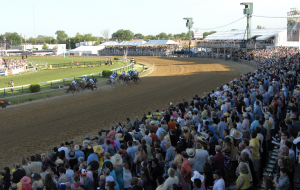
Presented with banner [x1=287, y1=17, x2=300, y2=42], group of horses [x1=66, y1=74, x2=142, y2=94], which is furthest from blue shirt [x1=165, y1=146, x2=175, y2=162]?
banner [x1=287, y1=17, x2=300, y2=42]

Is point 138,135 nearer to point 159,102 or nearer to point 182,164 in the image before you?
point 182,164

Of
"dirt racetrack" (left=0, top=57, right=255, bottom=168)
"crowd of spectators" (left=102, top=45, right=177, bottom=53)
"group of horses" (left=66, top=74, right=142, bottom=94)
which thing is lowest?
"dirt racetrack" (left=0, top=57, right=255, bottom=168)

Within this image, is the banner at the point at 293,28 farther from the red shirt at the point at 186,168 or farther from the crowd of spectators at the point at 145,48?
the red shirt at the point at 186,168

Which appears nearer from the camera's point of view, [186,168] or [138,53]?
[186,168]

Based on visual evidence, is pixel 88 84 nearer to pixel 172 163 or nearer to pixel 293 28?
pixel 172 163

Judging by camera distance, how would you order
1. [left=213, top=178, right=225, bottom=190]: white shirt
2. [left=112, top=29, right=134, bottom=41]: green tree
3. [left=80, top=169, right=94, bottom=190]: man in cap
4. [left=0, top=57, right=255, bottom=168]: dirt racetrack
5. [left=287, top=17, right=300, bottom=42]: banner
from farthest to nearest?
[left=112, top=29, right=134, bottom=41]: green tree → [left=287, top=17, right=300, bottom=42]: banner → [left=0, top=57, right=255, bottom=168]: dirt racetrack → [left=80, top=169, right=94, bottom=190]: man in cap → [left=213, top=178, right=225, bottom=190]: white shirt

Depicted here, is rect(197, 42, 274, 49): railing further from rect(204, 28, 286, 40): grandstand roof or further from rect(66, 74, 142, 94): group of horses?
rect(66, 74, 142, 94): group of horses

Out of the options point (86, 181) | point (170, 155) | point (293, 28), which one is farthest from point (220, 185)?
point (293, 28)

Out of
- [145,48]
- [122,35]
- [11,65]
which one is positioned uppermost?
[122,35]

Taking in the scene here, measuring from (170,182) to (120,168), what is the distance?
1.20m

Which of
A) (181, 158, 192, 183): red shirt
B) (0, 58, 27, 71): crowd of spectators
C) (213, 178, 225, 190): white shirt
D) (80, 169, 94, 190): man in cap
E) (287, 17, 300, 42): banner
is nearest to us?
(213, 178, 225, 190): white shirt

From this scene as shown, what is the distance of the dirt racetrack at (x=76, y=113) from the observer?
32.0ft

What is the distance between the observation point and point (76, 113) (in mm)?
13594

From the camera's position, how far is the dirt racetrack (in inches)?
384
